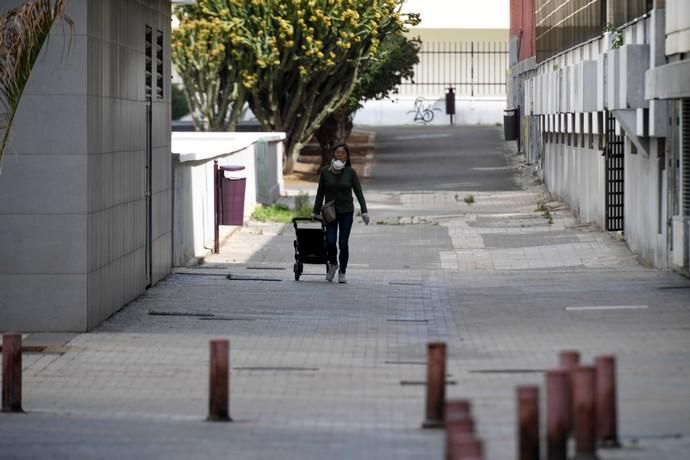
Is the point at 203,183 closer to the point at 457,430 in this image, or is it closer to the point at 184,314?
the point at 184,314

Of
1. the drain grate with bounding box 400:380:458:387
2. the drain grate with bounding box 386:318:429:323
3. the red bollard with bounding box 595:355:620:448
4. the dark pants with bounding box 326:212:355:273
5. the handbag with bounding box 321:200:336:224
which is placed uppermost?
the handbag with bounding box 321:200:336:224

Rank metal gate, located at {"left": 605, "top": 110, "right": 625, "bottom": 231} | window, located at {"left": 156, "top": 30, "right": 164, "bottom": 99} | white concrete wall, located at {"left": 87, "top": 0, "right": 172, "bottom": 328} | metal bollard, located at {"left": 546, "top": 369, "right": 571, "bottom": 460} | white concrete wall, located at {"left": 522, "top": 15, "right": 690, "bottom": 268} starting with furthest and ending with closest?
metal gate, located at {"left": 605, "top": 110, "right": 625, "bottom": 231} < white concrete wall, located at {"left": 522, "top": 15, "right": 690, "bottom": 268} < window, located at {"left": 156, "top": 30, "right": 164, "bottom": 99} < white concrete wall, located at {"left": 87, "top": 0, "right": 172, "bottom": 328} < metal bollard, located at {"left": 546, "top": 369, "right": 571, "bottom": 460}

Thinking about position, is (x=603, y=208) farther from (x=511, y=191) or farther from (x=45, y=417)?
(x=45, y=417)

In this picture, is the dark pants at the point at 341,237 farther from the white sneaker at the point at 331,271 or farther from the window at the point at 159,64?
the window at the point at 159,64

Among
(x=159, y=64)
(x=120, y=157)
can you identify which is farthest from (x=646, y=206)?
(x=120, y=157)

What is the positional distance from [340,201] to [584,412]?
11854 millimetres

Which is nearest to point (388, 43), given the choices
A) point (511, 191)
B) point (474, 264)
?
point (511, 191)

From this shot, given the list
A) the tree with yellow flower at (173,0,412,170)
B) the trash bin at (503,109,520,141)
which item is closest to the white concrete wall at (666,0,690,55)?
the tree with yellow flower at (173,0,412,170)

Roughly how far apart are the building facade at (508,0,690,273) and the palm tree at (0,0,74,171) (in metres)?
7.15

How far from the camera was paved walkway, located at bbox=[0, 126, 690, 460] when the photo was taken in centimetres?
932

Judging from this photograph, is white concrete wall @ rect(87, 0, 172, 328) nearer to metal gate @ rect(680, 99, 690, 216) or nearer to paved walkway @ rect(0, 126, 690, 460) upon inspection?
paved walkway @ rect(0, 126, 690, 460)

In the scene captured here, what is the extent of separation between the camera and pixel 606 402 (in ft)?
27.8

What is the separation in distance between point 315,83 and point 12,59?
30560 millimetres

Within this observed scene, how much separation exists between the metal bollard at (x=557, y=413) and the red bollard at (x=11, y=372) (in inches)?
157
